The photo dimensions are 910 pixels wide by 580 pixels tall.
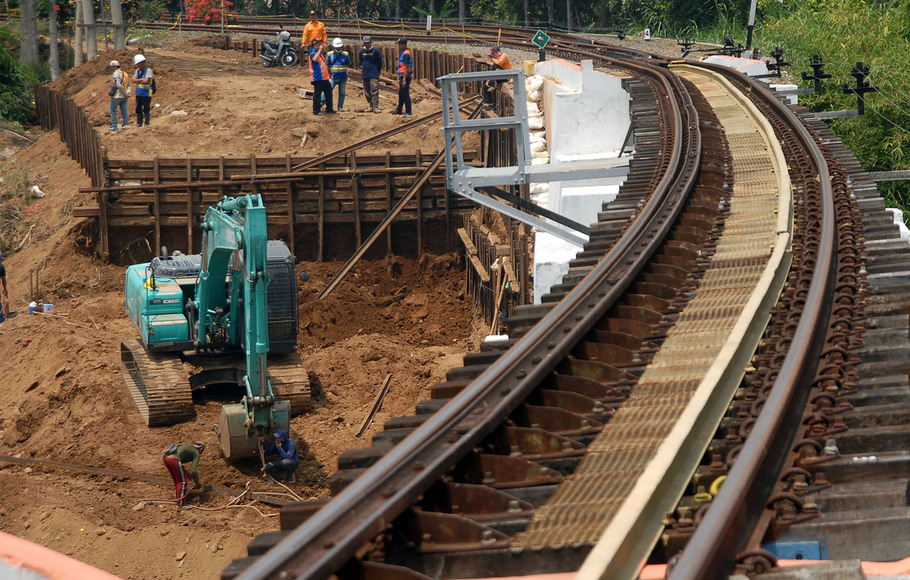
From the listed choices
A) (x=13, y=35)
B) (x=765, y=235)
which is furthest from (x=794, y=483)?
(x=13, y=35)

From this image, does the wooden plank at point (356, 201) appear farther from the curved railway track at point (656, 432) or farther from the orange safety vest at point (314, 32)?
the curved railway track at point (656, 432)

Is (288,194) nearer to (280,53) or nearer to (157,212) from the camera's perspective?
(157,212)

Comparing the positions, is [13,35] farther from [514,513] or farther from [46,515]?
[514,513]

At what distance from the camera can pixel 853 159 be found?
1351 cm

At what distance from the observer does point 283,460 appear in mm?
15000

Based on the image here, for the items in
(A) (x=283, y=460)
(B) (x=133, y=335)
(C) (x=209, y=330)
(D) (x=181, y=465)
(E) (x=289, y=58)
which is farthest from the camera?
(E) (x=289, y=58)

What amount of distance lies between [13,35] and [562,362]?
4855 cm

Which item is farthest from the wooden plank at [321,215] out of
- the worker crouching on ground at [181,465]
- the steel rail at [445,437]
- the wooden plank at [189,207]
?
the steel rail at [445,437]

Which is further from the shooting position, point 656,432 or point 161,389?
point 161,389

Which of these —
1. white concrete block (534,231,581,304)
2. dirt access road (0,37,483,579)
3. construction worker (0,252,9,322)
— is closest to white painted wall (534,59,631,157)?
dirt access road (0,37,483,579)

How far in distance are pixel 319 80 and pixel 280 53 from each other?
10.6 metres

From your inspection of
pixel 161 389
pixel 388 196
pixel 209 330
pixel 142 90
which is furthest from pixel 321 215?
pixel 161 389

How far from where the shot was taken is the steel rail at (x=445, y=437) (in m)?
4.76

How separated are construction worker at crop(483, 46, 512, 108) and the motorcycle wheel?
1339 centimetres
